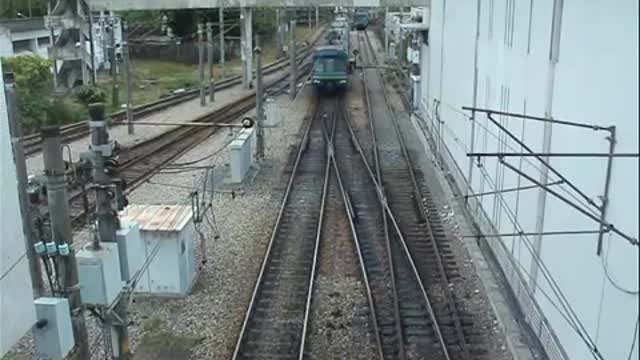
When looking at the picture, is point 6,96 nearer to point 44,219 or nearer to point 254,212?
point 44,219

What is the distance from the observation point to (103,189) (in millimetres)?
5363

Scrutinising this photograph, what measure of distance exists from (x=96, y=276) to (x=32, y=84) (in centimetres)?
1669

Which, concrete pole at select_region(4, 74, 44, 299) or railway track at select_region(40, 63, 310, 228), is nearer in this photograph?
concrete pole at select_region(4, 74, 44, 299)

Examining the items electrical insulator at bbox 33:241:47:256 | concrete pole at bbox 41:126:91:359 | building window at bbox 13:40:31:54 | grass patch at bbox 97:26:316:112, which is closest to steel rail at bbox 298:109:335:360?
concrete pole at bbox 41:126:91:359

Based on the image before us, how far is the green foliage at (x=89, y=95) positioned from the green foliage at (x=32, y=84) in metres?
0.90

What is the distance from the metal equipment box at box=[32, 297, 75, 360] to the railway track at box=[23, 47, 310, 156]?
175 inches

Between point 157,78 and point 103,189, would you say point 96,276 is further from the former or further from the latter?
point 157,78

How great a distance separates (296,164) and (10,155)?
1100 centimetres

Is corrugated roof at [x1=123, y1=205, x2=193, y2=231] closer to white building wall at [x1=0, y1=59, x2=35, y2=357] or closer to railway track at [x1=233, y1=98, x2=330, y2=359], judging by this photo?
railway track at [x1=233, y1=98, x2=330, y2=359]

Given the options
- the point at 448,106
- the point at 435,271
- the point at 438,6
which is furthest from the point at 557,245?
the point at 438,6

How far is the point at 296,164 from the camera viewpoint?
15.8 metres

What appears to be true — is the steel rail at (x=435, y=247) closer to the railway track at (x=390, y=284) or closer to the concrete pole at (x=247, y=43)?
the railway track at (x=390, y=284)

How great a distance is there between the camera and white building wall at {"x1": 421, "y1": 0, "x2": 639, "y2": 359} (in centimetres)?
468

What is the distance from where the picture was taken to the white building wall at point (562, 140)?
15.4 ft
